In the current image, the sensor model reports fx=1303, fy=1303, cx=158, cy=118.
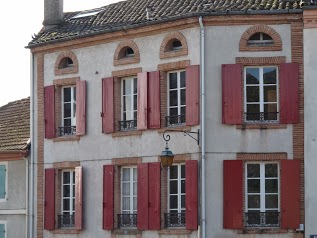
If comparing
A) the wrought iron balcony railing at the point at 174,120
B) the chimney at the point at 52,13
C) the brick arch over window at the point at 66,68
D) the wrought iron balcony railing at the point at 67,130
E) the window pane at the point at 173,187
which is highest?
the chimney at the point at 52,13

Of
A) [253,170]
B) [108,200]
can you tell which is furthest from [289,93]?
[108,200]

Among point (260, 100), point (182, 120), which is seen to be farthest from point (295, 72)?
point (182, 120)

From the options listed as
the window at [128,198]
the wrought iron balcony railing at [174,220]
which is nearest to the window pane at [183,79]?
the window at [128,198]

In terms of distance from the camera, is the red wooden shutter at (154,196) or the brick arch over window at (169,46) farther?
the red wooden shutter at (154,196)

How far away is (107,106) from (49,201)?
165 inches

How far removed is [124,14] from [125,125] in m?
4.06

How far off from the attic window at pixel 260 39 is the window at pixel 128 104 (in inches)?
181

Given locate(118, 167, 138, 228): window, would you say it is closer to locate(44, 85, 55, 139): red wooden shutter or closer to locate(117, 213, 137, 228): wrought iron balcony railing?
locate(117, 213, 137, 228): wrought iron balcony railing

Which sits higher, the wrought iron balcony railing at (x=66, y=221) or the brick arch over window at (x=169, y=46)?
the brick arch over window at (x=169, y=46)

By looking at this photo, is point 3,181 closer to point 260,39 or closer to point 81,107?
point 81,107

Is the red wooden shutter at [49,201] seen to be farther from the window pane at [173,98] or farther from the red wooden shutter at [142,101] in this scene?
the window pane at [173,98]

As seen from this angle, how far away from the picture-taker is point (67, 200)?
146ft

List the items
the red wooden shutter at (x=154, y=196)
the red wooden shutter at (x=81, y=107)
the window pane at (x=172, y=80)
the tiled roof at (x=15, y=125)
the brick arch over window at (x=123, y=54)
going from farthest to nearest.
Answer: the tiled roof at (x=15, y=125) → the red wooden shutter at (x=81, y=107) → the brick arch over window at (x=123, y=54) → the window pane at (x=172, y=80) → the red wooden shutter at (x=154, y=196)

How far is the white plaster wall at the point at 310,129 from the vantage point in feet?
128
